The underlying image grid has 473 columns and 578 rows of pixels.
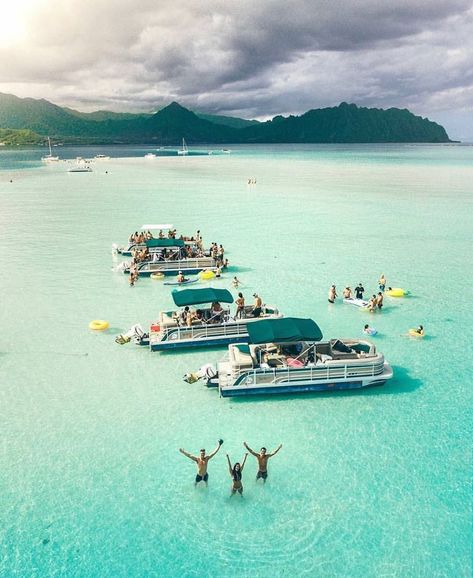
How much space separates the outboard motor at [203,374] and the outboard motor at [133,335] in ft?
14.7

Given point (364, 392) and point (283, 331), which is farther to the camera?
point (283, 331)

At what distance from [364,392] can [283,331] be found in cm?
460

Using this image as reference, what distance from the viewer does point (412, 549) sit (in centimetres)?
1243

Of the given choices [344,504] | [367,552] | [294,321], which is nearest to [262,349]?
[294,321]

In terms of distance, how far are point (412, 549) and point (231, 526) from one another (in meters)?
5.25

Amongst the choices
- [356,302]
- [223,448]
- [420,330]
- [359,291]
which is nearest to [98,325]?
[223,448]

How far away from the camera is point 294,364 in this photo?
1950 cm

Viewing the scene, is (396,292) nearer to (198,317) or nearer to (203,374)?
(198,317)

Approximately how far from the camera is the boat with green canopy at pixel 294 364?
749 inches

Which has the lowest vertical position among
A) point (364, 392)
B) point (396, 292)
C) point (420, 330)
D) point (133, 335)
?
point (364, 392)

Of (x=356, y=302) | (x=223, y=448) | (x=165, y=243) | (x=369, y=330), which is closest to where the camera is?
(x=223, y=448)

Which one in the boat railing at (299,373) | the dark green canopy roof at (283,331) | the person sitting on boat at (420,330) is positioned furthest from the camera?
the person sitting on boat at (420,330)

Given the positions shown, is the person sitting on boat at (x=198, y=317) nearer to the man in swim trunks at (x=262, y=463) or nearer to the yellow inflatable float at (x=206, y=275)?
the man in swim trunks at (x=262, y=463)

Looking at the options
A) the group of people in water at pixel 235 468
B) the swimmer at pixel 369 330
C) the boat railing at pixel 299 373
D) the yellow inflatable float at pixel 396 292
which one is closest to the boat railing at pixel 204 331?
the boat railing at pixel 299 373
